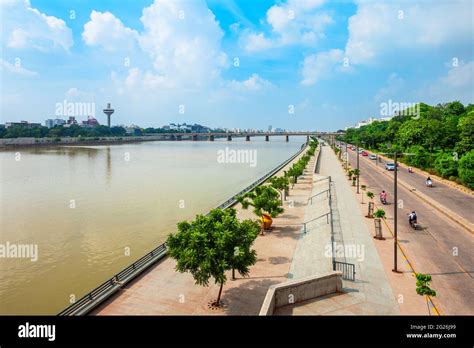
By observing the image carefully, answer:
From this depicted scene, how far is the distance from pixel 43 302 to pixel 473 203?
111 ft

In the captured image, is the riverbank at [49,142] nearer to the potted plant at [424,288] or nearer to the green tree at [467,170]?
the green tree at [467,170]

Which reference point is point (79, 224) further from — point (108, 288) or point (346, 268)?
point (346, 268)

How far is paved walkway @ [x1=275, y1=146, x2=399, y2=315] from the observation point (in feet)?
40.6

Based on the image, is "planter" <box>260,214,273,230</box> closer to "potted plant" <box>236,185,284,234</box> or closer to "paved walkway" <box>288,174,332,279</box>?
"potted plant" <box>236,185,284,234</box>

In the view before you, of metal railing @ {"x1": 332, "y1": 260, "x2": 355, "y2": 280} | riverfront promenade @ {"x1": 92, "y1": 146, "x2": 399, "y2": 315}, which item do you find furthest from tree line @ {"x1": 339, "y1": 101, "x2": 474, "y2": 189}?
metal railing @ {"x1": 332, "y1": 260, "x2": 355, "y2": 280}

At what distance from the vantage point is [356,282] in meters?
15.1

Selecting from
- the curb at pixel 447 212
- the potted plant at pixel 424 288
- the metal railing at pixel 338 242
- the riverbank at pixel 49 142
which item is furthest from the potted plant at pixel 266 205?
the riverbank at pixel 49 142

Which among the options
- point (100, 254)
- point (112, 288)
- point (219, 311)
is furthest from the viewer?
point (100, 254)

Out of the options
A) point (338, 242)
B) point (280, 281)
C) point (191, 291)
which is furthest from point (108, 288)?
point (338, 242)

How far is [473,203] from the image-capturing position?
3108cm

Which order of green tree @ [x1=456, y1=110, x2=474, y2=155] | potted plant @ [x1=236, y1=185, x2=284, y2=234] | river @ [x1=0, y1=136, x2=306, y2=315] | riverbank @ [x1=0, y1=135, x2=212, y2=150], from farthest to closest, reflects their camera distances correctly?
riverbank @ [x1=0, y1=135, x2=212, y2=150] < green tree @ [x1=456, y1=110, x2=474, y2=155] < potted plant @ [x1=236, y1=185, x2=284, y2=234] < river @ [x1=0, y1=136, x2=306, y2=315]

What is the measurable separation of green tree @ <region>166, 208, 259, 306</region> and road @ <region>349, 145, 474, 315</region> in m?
7.83
